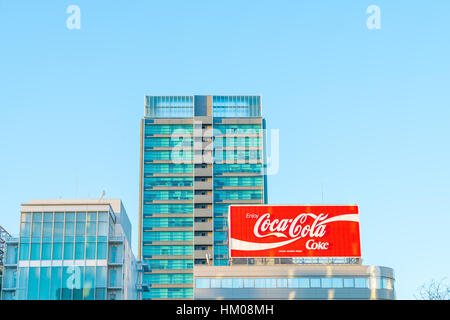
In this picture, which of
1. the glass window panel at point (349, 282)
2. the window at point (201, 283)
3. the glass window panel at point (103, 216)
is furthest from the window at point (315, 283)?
the glass window panel at point (103, 216)

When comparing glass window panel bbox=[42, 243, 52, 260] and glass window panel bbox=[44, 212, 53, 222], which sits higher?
glass window panel bbox=[44, 212, 53, 222]

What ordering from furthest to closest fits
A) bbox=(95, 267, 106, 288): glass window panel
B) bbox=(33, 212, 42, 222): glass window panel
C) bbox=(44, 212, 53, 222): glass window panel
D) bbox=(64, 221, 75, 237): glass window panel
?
Result: bbox=(33, 212, 42, 222): glass window panel < bbox=(44, 212, 53, 222): glass window panel < bbox=(64, 221, 75, 237): glass window panel < bbox=(95, 267, 106, 288): glass window panel

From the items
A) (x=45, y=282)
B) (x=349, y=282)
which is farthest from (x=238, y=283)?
(x=45, y=282)

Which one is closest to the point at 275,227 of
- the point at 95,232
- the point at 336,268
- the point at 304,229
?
the point at 304,229

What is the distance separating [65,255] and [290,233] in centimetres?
3747

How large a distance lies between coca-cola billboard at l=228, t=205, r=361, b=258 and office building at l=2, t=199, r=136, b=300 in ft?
→ 67.6

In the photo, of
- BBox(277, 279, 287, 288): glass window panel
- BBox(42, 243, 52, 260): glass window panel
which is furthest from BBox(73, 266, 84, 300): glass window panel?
BBox(277, 279, 287, 288): glass window panel

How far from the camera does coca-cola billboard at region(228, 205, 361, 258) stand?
11650 centimetres

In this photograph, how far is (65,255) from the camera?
106 m

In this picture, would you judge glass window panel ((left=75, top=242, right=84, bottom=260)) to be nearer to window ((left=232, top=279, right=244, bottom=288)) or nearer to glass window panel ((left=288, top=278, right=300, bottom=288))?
window ((left=232, top=279, right=244, bottom=288))

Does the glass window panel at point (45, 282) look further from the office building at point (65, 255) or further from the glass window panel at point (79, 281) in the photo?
the glass window panel at point (79, 281)

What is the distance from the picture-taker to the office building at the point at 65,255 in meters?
104

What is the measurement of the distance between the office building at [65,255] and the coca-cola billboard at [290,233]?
2060cm

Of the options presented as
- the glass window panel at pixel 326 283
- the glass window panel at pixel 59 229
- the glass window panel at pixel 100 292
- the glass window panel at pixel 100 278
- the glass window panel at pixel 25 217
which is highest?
the glass window panel at pixel 25 217
